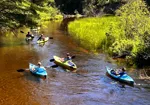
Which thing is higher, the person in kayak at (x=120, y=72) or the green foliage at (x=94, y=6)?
the green foliage at (x=94, y=6)

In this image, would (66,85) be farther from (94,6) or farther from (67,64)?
(94,6)

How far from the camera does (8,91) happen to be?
1823cm

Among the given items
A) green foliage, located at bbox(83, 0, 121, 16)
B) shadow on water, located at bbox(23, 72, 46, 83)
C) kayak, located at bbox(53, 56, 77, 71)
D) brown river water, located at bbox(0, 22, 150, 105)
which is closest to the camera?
brown river water, located at bbox(0, 22, 150, 105)

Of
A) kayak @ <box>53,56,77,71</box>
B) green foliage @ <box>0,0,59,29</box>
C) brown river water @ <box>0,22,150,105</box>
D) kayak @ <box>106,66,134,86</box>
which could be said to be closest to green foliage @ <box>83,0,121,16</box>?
green foliage @ <box>0,0,59,29</box>

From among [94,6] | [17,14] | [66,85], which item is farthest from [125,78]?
[94,6]

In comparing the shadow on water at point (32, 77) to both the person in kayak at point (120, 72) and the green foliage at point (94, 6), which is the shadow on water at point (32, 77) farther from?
the green foliage at point (94, 6)

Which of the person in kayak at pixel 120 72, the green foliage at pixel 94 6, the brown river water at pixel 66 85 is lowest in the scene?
the brown river water at pixel 66 85

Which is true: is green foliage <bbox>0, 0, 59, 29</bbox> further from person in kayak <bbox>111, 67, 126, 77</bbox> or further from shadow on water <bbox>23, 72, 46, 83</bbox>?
person in kayak <bbox>111, 67, 126, 77</bbox>

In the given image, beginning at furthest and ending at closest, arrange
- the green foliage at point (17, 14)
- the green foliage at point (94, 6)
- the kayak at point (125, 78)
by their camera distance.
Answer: the green foliage at point (94, 6), the green foliage at point (17, 14), the kayak at point (125, 78)

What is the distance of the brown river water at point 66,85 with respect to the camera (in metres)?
16.8

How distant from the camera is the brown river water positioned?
1680cm

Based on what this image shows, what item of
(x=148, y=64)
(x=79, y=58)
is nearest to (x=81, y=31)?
(x=79, y=58)

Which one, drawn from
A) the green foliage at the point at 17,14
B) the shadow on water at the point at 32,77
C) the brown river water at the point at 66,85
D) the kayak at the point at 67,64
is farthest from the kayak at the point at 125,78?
the green foliage at the point at 17,14

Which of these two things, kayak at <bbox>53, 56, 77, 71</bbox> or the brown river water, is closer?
the brown river water
